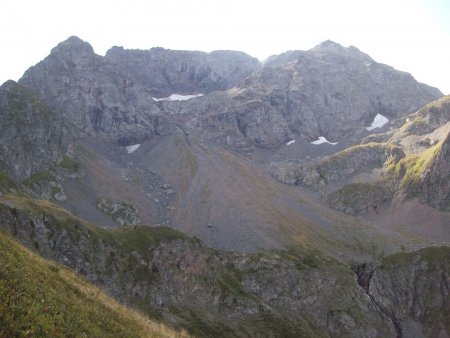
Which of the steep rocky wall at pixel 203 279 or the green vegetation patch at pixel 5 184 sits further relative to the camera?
the green vegetation patch at pixel 5 184

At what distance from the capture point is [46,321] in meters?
18.1

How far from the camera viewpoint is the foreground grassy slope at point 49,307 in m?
17.1

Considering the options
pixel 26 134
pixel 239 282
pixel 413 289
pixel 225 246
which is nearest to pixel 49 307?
pixel 239 282

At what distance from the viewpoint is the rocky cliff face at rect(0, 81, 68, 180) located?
158 m

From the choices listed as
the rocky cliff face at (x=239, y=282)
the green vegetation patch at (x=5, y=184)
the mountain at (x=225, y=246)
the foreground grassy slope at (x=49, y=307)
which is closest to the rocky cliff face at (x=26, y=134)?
the mountain at (x=225, y=246)

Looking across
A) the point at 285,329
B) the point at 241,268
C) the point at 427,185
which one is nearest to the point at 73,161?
the point at 241,268

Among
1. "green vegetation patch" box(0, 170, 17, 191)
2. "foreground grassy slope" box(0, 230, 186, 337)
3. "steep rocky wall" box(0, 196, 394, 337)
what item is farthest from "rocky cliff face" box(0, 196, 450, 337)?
"foreground grassy slope" box(0, 230, 186, 337)

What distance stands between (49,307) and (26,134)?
558 feet

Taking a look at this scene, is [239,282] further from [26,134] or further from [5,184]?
[26,134]

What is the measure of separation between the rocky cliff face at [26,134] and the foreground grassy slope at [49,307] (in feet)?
448

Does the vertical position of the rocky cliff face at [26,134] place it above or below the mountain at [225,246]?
above

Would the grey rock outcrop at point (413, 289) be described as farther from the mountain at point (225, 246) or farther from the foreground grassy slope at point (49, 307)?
the foreground grassy slope at point (49, 307)

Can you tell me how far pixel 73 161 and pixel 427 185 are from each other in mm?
164153

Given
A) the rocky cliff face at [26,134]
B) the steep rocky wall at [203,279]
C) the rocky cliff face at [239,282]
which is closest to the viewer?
the steep rocky wall at [203,279]
